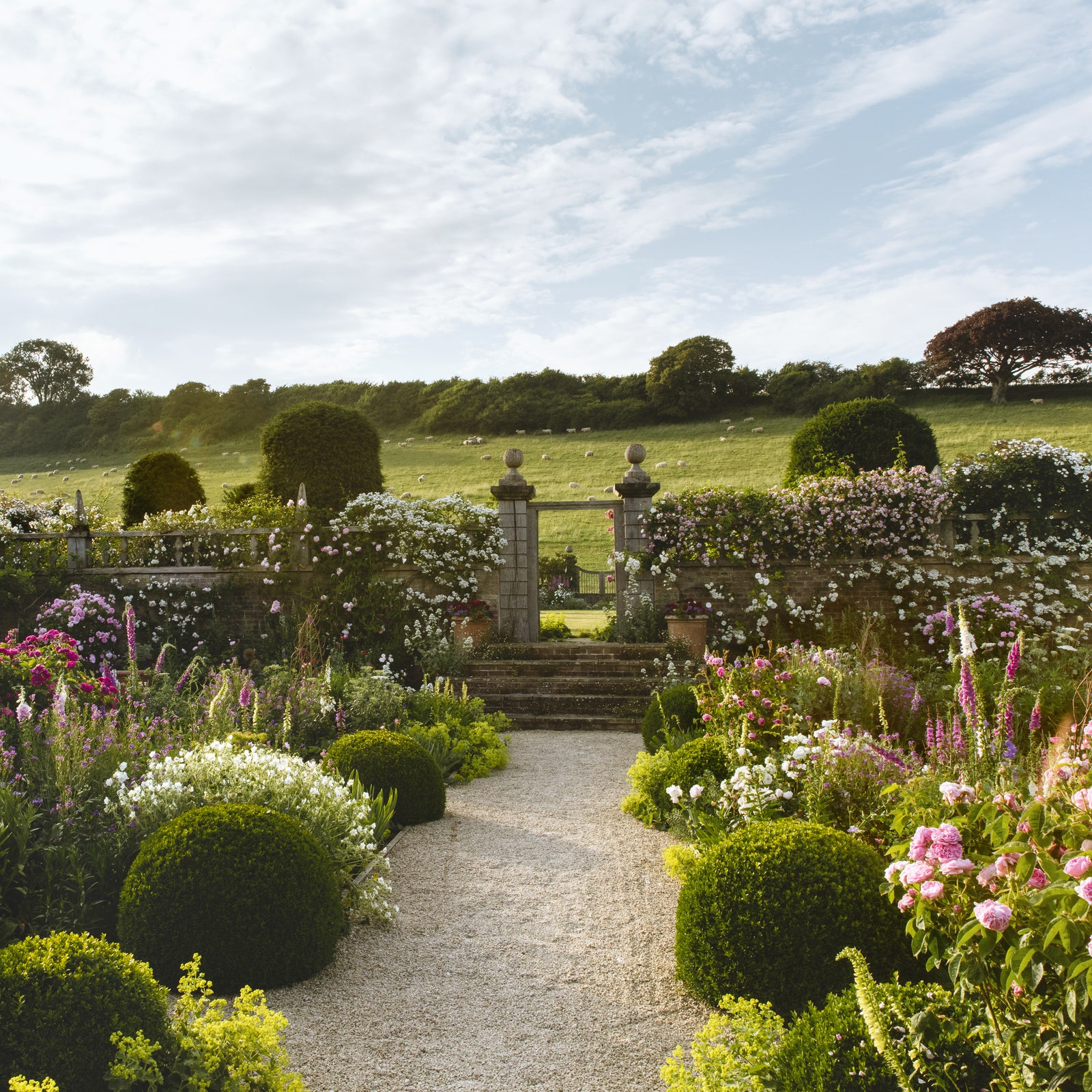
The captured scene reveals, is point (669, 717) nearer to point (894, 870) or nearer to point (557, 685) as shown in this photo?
point (557, 685)

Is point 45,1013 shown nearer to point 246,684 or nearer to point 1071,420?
point 246,684

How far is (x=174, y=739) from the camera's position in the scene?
5297 mm

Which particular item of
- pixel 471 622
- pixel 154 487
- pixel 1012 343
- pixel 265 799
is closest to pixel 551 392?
pixel 1012 343

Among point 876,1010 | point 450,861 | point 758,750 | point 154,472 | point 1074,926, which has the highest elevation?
point 154,472

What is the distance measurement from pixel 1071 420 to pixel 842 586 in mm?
19334

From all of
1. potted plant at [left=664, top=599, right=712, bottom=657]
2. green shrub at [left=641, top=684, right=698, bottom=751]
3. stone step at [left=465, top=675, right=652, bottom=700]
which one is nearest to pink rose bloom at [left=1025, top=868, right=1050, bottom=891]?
green shrub at [left=641, top=684, right=698, bottom=751]

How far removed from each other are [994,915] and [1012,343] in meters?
31.8

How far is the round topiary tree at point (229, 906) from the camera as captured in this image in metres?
3.21

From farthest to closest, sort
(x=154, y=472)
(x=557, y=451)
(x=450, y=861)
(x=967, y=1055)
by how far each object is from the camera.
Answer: (x=557, y=451) → (x=154, y=472) → (x=450, y=861) → (x=967, y=1055)

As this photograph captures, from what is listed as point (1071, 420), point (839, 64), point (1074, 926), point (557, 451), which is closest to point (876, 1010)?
point (1074, 926)

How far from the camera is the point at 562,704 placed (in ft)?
29.6

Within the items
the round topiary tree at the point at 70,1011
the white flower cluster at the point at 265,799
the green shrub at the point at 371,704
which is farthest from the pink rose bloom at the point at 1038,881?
the green shrub at the point at 371,704

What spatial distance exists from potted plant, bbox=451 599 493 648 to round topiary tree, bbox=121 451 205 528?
289 inches

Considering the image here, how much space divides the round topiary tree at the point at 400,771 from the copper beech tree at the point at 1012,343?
28.6 metres
